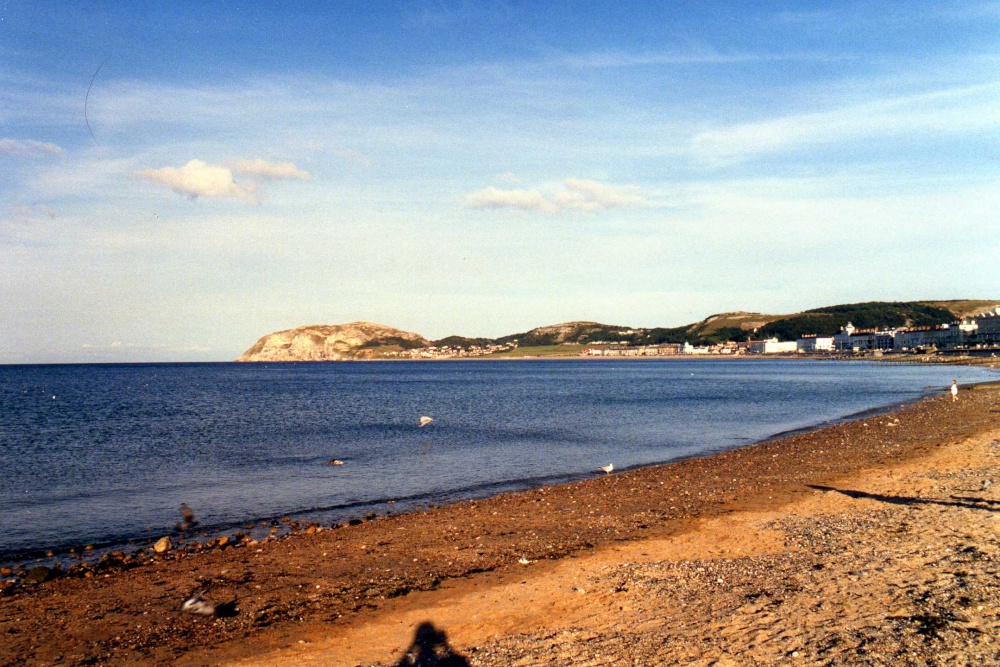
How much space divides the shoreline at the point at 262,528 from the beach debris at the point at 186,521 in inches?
13.7

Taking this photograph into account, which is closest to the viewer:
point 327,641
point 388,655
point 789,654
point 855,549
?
point 789,654

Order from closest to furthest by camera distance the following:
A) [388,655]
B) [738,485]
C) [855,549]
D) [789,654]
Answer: [789,654]
[388,655]
[855,549]
[738,485]

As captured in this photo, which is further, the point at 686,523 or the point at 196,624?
the point at 686,523

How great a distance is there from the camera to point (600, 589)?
12.2 m

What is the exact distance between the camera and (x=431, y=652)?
9867 millimetres

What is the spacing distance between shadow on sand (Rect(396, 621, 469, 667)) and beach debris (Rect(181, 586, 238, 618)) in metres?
3.66

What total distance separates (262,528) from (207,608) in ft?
25.4

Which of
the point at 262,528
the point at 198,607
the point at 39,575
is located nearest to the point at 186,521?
the point at 262,528

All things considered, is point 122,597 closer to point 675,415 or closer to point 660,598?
point 660,598

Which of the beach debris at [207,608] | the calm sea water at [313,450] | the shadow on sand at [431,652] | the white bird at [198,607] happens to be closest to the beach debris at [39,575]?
the calm sea water at [313,450]

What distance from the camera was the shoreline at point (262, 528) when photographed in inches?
666

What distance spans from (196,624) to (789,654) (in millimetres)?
8920

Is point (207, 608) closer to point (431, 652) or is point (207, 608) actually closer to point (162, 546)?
point (431, 652)

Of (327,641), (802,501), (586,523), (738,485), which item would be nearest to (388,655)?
(327,641)
